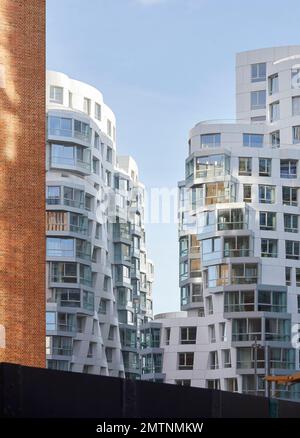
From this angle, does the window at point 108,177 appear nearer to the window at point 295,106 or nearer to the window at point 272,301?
the window at point 295,106

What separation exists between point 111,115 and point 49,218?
27205 millimetres

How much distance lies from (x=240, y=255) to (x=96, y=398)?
91992 millimetres

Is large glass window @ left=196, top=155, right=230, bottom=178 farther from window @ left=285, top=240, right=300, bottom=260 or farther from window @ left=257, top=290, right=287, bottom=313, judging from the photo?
window @ left=257, top=290, right=287, bottom=313

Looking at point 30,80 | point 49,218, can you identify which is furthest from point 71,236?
point 30,80

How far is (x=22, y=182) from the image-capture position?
45719 millimetres

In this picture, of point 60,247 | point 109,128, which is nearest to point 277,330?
point 60,247

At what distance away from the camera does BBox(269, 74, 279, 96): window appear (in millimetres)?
121062

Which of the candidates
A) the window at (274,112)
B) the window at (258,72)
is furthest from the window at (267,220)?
the window at (258,72)

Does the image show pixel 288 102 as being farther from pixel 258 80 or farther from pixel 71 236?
pixel 71 236

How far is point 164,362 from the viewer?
116375 millimetres

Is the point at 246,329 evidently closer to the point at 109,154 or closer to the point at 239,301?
the point at 239,301

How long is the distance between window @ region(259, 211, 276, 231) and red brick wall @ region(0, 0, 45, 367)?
65.5 metres

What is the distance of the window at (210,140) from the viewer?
382ft
